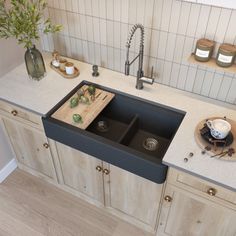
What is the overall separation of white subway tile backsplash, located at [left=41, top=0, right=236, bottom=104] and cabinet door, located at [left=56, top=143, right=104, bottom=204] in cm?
69

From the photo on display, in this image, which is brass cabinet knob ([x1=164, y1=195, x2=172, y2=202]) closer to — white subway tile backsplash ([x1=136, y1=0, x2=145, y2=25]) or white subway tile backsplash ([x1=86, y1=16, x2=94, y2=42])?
white subway tile backsplash ([x1=136, y1=0, x2=145, y2=25])

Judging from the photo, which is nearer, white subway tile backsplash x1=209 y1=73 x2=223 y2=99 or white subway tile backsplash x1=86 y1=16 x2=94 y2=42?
white subway tile backsplash x1=209 y1=73 x2=223 y2=99

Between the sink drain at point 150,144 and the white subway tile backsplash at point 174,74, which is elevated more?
the white subway tile backsplash at point 174,74

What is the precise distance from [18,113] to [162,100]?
0.94 m

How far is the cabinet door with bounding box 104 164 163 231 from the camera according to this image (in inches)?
62.2

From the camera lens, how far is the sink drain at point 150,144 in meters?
1.80

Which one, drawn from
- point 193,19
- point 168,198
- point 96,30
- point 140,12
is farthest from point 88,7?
point 168,198

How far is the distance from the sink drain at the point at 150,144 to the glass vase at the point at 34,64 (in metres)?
0.84

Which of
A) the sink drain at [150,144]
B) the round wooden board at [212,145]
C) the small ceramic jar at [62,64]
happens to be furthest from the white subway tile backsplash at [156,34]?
the sink drain at [150,144]

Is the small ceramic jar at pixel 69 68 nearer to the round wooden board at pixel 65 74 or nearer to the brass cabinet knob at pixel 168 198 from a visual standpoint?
the round wooden board at pixel 65 74

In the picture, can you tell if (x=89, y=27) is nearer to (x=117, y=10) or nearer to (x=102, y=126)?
(x=117, y=10)

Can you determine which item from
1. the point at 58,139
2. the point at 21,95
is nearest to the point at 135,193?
the point at 58,139

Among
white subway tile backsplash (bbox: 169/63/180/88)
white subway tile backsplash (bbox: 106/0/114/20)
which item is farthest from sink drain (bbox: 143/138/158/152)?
white subway tile backsplash (bbox: 106/0/114/20)

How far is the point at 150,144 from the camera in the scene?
1819 millimetres
